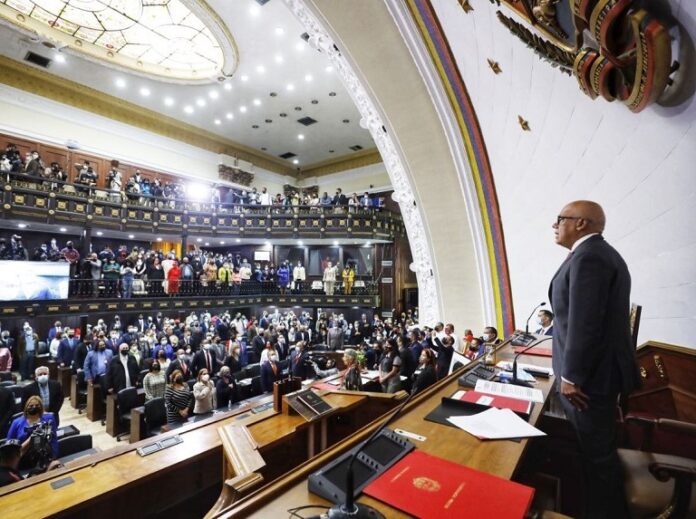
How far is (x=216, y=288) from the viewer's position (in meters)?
14.1

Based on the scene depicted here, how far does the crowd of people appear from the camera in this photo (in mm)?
11023

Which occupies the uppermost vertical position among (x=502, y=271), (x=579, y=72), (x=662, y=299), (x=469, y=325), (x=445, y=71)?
(x=445, y=71)

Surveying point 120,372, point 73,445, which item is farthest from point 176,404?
point 120,372

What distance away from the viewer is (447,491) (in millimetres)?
941

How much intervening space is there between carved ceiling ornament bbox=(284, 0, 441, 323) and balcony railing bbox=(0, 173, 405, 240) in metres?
9.37

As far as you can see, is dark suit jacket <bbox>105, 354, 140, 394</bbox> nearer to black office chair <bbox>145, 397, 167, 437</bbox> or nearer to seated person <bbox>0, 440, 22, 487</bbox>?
black office chair <bbox>145, 397, 167, 437</bbox>

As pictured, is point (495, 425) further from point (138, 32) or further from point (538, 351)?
point (138, 32)

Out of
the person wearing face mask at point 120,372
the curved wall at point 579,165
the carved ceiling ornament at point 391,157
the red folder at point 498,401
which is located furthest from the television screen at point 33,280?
the red folder at point 498,401

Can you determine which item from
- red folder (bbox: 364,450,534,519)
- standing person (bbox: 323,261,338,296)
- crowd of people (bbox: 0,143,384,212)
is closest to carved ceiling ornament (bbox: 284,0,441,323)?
red folder (bbox: 364,450,534,519)

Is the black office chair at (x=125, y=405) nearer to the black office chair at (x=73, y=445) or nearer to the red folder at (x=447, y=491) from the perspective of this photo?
the black office chair at (x=73, y=445)

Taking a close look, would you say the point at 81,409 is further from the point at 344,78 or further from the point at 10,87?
the point at 10,87

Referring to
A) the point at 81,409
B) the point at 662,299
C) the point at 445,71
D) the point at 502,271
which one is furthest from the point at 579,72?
the point at 81,409

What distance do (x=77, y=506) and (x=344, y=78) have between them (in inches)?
232

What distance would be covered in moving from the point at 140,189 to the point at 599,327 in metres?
15.8
